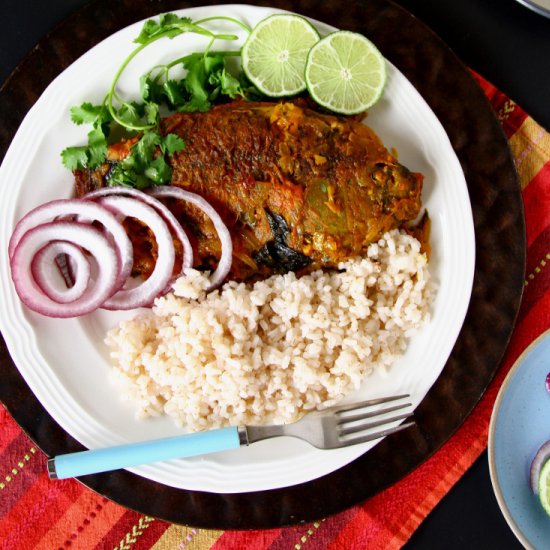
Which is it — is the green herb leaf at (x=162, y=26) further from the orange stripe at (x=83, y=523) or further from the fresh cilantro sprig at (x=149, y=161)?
the orange stripe at (x=83, y=523)

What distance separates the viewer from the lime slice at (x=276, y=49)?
11.4 feet


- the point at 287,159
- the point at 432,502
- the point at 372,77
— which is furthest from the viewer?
the point at 432,502

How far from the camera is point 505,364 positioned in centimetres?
387

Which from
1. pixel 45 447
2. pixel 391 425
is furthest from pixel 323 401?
Result: pixel 45 447

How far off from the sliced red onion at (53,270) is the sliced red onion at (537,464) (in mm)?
2829

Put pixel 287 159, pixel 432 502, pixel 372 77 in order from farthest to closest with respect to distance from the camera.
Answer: pixel 432 502 → pixel 372 77 → pixel 287 159

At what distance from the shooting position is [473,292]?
3.78m

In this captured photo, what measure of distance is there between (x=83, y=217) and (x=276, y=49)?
4.70 feet

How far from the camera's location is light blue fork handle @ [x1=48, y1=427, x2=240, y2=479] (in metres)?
3.27

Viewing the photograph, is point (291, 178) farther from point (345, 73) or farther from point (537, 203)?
point (537, 203)

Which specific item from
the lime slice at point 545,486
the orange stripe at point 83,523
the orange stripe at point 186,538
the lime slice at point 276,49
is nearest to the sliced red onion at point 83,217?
the lime slice at point 276,49

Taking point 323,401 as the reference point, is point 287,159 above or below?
above

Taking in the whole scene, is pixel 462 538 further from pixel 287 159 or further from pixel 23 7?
pixel 23 7

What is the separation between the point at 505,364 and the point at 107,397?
8.00 ft
